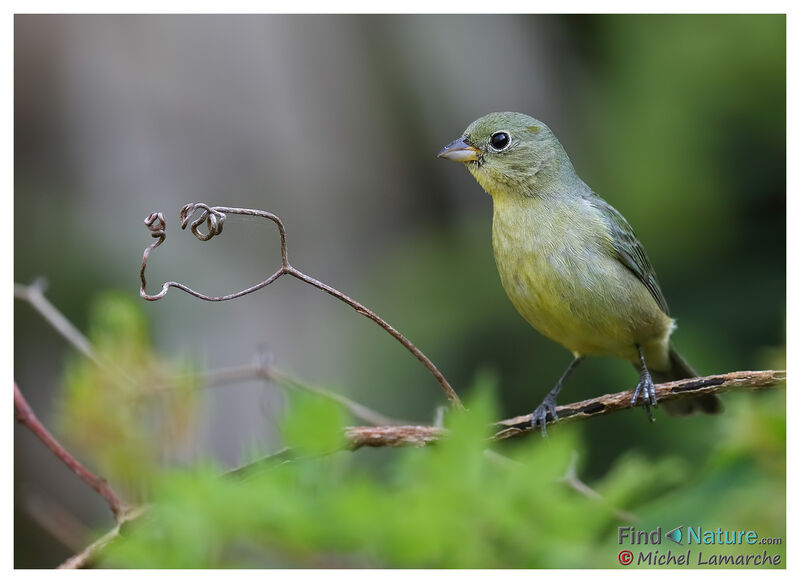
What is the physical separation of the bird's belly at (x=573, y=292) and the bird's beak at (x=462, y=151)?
304 millimetres

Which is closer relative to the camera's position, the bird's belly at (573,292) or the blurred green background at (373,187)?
the bird's belly at (573,292)

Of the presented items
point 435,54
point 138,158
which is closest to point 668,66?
point 435,54

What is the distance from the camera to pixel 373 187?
5.93 metres

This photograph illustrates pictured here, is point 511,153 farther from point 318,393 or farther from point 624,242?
point 318,393

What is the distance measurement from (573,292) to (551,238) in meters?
0.18

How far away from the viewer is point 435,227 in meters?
5.71

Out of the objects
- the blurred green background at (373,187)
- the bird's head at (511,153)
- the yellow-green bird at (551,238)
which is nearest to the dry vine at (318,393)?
the yellow-green bird at (551,238)

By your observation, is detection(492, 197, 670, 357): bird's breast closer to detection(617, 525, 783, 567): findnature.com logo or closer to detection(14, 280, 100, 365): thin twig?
detection(617, 525, 783, 567): findnature.com logo

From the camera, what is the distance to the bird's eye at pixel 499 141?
2.59m

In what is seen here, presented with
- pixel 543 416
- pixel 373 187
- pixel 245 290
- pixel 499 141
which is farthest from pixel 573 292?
pixel 373 187

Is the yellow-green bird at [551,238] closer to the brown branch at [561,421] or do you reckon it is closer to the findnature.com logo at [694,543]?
the brown branch at [561,421]

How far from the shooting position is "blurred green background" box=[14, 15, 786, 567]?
13.4 ft
